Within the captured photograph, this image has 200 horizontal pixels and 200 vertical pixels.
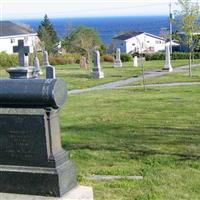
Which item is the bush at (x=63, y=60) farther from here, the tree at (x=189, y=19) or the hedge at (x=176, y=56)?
the tree at (x=189, y=19)

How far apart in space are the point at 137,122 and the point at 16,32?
3036 inches

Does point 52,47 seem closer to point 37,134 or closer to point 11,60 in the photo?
point 11,60

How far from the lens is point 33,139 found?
20.9 feet

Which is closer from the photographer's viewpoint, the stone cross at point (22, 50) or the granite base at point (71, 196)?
the granite base at point (71, 196)

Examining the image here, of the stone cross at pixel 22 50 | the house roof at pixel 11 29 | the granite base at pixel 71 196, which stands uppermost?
the house roof at pixel 11 29

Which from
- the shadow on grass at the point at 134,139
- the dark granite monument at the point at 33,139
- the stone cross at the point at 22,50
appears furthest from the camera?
the stone cross at the point at 22,50

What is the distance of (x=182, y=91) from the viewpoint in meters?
20.2

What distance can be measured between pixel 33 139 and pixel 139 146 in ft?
11.2

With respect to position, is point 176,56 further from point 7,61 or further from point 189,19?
point 189,19

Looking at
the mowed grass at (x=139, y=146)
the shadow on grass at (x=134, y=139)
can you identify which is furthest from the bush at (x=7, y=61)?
the shadow on grass at (x=134, y=139)

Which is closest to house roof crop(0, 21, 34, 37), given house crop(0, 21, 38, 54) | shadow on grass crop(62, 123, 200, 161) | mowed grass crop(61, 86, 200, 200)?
house crop(0, 21, 38, 54)

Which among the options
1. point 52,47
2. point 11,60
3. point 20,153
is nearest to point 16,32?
point 52,47

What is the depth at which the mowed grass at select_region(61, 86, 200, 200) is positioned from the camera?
23.0ft

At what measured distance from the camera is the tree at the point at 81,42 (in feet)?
177
